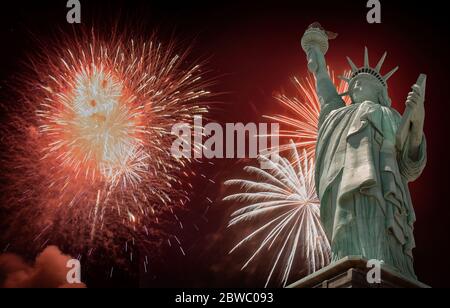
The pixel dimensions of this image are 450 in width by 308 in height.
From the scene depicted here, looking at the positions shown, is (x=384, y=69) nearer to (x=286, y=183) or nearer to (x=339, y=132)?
(x=286, y=183)

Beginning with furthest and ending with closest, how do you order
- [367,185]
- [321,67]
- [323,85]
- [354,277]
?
[321,67] < [323,85] < [367,185] < [354,277]

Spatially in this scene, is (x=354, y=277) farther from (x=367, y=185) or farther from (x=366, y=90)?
(x=366, y=90)

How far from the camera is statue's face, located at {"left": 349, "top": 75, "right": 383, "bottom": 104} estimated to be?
19.3m

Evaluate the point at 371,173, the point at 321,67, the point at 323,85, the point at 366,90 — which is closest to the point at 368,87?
the point at 366,90

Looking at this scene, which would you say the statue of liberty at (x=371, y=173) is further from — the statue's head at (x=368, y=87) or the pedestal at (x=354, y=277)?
the pedestal at (x=354, y=277)

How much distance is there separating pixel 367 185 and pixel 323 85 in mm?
3914

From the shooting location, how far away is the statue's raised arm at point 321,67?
1984 centimetres

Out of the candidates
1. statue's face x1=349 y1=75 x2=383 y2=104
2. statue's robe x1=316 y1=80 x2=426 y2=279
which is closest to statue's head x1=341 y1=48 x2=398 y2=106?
statue's face x1=349 y1=75 x2=383 y2=104

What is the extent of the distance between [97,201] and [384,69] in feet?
34.2

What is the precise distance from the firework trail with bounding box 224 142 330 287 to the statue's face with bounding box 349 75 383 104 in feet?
Result: 15.5

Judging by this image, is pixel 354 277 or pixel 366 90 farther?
pixel 366 90

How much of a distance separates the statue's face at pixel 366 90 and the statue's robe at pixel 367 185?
21.0 inches

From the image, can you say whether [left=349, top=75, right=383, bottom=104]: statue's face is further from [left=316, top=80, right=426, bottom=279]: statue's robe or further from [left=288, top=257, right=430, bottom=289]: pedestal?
[left=288, top=257, right=430, bottom=289]: pedestal

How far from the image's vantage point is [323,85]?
66.7 feet
